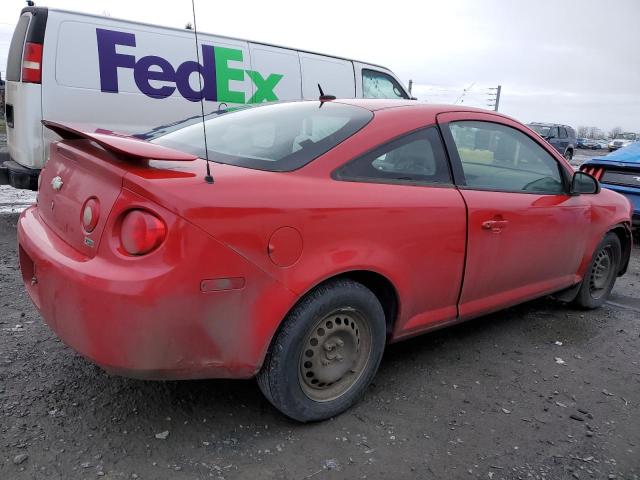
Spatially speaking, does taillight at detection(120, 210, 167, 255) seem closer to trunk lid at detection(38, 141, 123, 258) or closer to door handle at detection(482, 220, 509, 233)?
trunk lid at detection(38, 141, 123, 258)

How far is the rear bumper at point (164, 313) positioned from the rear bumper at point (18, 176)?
3775 millimetres

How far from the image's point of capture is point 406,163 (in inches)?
109

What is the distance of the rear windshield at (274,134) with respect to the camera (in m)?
2.47

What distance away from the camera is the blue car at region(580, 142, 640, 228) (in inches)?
263

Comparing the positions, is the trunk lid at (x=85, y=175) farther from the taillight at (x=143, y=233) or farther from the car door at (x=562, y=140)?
the car door at (x=562, y=140)

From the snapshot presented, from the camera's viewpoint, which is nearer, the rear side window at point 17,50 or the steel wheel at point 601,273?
the steel wheel at point 601,273

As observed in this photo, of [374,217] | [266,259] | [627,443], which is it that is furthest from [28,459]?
[627,443]

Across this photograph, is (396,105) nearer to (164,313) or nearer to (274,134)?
(274,134)

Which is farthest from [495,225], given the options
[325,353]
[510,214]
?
[325,353]

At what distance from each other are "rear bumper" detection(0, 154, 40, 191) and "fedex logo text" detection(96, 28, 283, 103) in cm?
114

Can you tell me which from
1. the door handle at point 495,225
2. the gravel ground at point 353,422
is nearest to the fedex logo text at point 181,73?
the gravel ground at point 353,422

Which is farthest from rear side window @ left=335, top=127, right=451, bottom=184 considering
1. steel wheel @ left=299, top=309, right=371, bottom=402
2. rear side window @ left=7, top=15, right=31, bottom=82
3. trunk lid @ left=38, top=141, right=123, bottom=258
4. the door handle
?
rear side window @ left=7, top=15, right=31, bottom=82

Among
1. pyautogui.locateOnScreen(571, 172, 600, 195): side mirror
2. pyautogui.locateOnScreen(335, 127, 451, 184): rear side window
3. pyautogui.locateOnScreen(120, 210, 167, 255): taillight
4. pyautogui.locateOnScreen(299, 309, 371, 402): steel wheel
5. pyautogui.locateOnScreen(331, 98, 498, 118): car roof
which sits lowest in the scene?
pyautogui.locateOnScreen(299, 309, 371, 402): steel wheel

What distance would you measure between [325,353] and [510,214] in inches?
55.6
